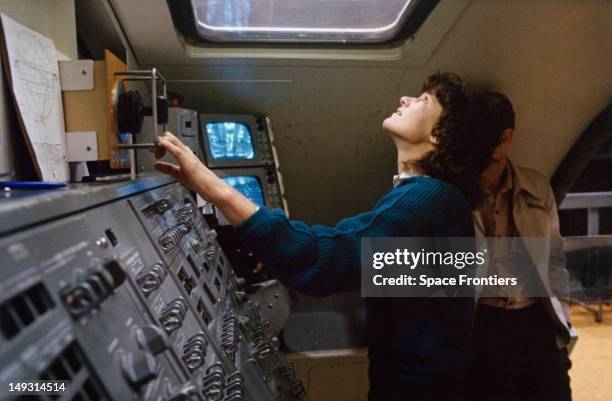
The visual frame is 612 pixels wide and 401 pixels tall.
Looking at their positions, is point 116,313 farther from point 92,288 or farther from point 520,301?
point 520,301

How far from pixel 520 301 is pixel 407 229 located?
1174mm

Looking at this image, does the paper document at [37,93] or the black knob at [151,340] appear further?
the paper document at [37,93]

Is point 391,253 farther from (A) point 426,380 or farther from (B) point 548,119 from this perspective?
(B) point 548,119

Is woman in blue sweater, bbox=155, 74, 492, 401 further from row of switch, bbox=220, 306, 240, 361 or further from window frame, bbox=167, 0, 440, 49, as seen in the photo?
window frame, bbox=167, 0, 440, 49

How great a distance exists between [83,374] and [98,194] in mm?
353

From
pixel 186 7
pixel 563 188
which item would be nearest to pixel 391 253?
pixel 186 7

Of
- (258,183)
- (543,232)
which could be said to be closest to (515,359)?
(543,232)

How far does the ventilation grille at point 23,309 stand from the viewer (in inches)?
18.2

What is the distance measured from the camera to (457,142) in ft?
4.92

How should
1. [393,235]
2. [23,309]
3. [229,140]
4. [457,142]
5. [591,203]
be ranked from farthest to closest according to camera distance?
[591,203] < [229,140] < [457,142] < [393,235] < [23,309]

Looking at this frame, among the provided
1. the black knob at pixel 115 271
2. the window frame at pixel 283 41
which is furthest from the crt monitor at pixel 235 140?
the black knob at pixel 115 271

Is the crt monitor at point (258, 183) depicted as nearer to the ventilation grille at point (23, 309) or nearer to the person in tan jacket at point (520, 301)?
the person in tan jacket at point (520, 301)

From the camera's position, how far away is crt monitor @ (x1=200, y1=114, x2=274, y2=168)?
97.1 inches

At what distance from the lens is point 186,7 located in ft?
6.64
